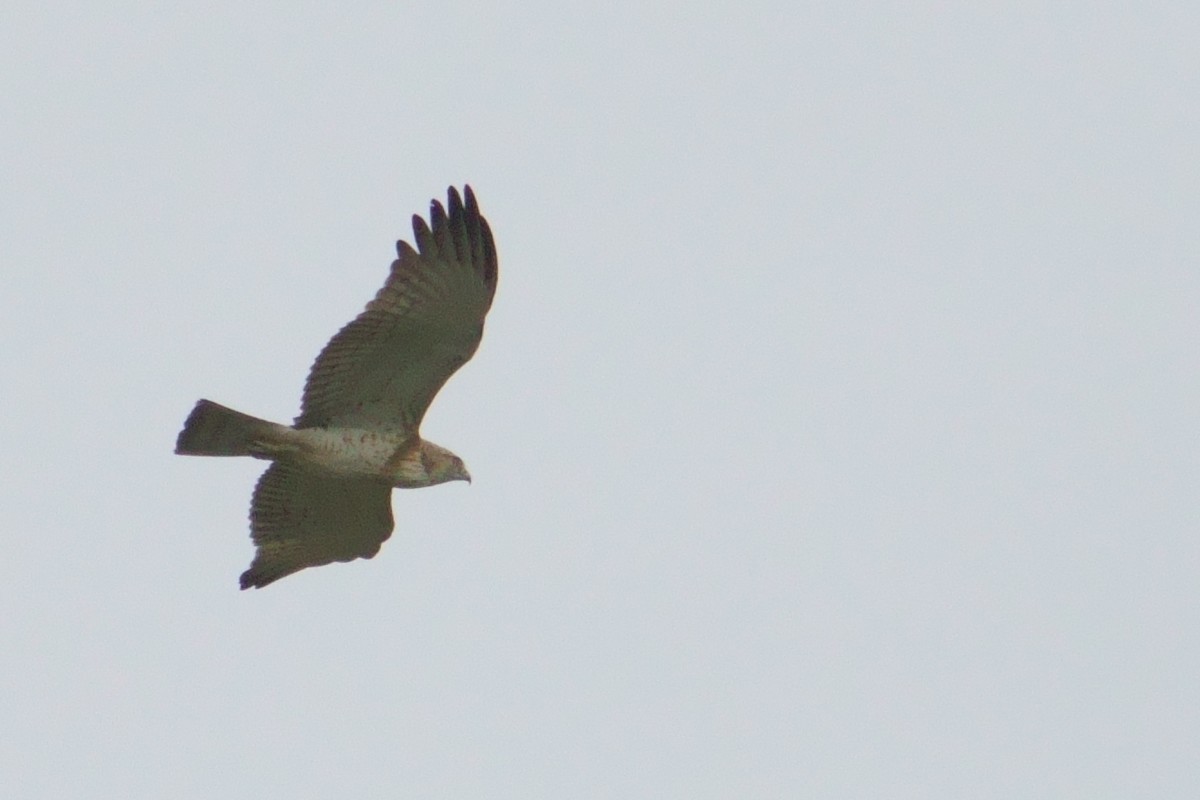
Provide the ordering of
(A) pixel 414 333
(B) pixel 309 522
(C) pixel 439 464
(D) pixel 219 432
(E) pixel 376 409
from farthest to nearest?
(B) pixel 309 522, (C) pixel 439 464, (E) pixel 376 409, (D) pixel 219 432, (A) pixel 414 333

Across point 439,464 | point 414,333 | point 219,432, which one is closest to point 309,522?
point 439,464

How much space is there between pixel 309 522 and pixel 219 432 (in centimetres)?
140

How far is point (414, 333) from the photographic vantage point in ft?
34.7

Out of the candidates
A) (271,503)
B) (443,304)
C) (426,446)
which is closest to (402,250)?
(443,304)

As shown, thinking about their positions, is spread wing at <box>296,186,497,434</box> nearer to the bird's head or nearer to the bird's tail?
the bird's head

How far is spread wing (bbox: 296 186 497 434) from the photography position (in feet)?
34.0

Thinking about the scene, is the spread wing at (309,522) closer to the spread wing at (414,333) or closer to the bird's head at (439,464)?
the bird's head at (439,464)

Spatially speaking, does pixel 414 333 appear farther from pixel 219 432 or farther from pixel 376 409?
pixel 219 432

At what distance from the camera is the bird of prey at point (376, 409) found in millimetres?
10398

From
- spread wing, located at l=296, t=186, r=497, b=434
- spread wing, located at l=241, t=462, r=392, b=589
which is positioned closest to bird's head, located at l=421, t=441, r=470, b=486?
spread wing, located at l=296, t=186, r=497, b=434

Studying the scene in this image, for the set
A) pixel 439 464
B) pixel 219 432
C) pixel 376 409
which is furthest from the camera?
pixel 439 464

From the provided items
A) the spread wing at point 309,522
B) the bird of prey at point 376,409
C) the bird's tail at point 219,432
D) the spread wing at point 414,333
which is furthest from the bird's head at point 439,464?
the bird's tail at point 219,432

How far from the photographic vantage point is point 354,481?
11516 mm

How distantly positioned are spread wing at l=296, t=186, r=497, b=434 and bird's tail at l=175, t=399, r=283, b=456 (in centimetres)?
30
